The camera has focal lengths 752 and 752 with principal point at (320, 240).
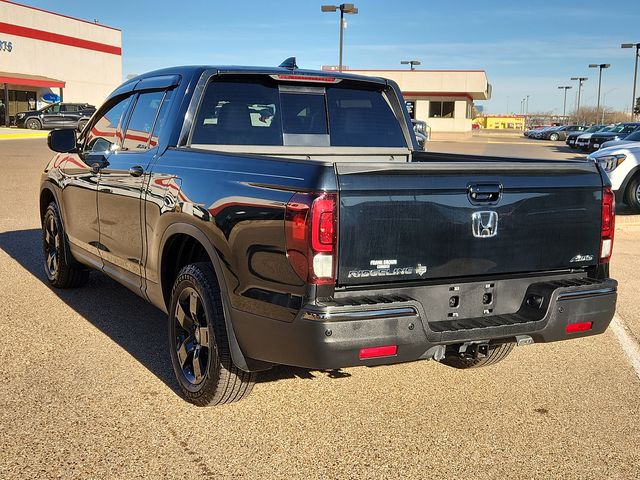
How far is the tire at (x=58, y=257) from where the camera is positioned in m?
6.63

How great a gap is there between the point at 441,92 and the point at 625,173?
5599cm

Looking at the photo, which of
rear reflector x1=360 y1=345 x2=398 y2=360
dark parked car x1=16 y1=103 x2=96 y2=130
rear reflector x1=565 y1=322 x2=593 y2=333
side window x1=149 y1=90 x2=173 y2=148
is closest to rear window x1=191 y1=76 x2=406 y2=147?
side window x1=149 y1=90 x2=173 y2=148

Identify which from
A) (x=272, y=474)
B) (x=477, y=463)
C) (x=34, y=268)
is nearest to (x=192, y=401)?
(x=272, y=474)

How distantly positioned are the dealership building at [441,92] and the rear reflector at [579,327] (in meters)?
62.3

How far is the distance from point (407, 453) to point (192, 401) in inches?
50.6

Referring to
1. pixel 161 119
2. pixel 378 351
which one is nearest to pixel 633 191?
pixel 161 119

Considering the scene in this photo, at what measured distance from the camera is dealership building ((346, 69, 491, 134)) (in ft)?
219

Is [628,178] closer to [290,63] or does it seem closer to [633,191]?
[633,191]

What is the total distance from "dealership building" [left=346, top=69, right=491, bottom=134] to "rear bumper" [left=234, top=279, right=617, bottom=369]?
62.4 m

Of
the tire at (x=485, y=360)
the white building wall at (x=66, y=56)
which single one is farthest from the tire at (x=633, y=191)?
the white building wall at (x=66, y=56)

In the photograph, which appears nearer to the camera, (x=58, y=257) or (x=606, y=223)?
(x=606, y=223)

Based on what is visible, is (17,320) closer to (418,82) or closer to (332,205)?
(332,205)

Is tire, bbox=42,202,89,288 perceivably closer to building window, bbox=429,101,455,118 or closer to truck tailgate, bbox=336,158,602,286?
truck tailgate, bbox=336,158,602,286

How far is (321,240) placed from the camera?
3.33 metres
